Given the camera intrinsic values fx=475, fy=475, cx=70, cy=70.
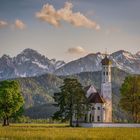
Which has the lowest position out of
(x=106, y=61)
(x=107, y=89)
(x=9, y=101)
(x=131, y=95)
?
(x=9, y=101)

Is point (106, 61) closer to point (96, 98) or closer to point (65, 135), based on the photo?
point (96, 98)

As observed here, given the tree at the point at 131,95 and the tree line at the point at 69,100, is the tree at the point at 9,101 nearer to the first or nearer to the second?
the tree line at the point at 69,100

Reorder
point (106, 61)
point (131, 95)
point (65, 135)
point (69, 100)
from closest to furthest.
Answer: point (65, 135), point (69, 100), point (131, 95), point (106, 61)

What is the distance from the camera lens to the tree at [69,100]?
112500 millimetres

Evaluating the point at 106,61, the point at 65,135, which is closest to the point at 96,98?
the point at 106,61

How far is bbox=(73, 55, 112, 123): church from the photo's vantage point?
460 ft

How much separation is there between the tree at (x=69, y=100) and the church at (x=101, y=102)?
19860mm

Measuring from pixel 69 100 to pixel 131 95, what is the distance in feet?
60.0

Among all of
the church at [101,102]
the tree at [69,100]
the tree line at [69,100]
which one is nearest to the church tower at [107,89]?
the church at [101,102]

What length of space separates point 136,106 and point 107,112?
23904 millimetres

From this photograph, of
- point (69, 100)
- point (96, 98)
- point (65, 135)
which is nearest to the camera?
point (65, 135)

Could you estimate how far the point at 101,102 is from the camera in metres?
142

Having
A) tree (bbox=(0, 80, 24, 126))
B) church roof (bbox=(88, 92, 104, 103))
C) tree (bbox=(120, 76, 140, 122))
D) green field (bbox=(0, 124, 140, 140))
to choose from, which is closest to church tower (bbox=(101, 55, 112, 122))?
church roof (bbox=(88, 92, 104, 103))

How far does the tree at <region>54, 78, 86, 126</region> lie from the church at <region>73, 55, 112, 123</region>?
1986 centimetres
